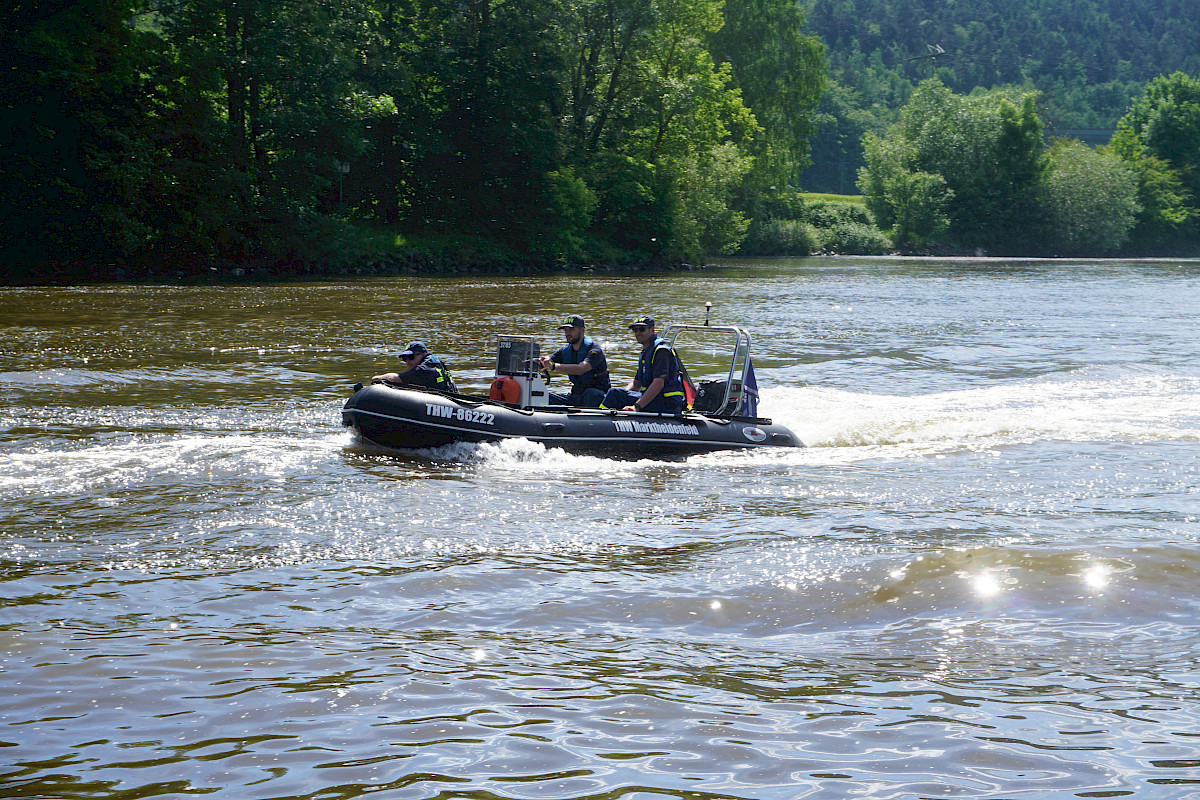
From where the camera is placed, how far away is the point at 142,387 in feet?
46.3

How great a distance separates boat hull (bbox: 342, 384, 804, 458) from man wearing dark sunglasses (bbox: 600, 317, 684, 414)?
0.21 m

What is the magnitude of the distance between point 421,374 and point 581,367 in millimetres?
1551

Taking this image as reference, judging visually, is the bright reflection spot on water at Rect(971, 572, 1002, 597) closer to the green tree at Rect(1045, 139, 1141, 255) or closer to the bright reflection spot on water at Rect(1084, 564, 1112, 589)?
the bright reflection spot on water at Rect(1084, 564, 1112, 589)

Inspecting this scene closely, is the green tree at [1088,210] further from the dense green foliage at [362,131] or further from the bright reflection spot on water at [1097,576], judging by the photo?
the bright reflection spot on water at [1097,576]

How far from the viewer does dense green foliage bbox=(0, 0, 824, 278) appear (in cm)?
3067

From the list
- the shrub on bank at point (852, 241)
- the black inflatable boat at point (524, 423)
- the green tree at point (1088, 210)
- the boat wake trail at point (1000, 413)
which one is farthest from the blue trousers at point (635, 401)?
the green tree at point (1088, 210)

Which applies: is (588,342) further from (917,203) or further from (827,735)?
(917,203)

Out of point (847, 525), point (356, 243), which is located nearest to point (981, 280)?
point (356, 243)

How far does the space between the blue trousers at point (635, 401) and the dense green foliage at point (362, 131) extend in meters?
24.2

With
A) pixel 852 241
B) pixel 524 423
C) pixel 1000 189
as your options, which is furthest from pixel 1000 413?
pixel 1000 189

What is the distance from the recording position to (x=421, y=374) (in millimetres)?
11031

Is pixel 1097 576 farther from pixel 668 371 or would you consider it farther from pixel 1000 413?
pixel 1000 413

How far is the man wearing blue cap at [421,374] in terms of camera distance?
1099 cm

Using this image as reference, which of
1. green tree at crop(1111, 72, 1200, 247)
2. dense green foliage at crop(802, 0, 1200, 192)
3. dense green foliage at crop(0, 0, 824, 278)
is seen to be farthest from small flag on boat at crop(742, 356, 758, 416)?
dense green foliage at crop(802, 0, 1200, 192)
